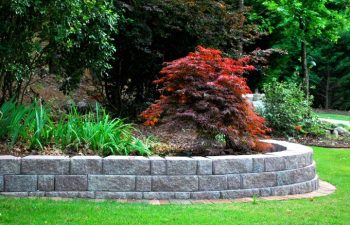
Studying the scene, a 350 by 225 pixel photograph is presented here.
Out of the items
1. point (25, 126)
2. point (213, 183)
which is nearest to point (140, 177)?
point (213, 183)

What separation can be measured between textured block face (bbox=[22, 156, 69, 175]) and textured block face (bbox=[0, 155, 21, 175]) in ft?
0.22

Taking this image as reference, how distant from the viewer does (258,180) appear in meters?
6.41

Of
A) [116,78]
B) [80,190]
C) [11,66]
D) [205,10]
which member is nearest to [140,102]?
[116,78]

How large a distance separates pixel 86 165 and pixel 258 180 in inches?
84.8

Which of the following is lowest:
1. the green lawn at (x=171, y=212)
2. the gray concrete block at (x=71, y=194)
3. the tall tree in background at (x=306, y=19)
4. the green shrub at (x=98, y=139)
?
the green lawn at (x=171, y=212)

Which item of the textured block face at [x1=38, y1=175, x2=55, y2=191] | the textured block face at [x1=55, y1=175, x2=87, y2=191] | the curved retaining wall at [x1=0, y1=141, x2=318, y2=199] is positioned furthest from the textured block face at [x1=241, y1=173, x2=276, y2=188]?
the textured block face at [x1=38, y1=175, x2=55, y2=191]

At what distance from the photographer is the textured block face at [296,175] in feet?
21.7

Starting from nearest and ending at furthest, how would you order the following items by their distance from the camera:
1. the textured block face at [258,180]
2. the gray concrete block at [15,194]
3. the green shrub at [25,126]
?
the gray concrete block at [15,194] → the textured block face at [258,180] → the green shrub at [25,126]

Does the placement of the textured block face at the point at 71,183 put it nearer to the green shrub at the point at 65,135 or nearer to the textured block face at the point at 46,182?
the textured block face at the point at 46,182

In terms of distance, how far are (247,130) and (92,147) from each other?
6.93ft

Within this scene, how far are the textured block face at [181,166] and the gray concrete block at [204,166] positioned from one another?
0.17 ft

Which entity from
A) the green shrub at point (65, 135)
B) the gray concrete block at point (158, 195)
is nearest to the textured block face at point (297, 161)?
the gray concrete block at point (158, 195)

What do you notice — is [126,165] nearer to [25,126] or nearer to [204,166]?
[204,166]

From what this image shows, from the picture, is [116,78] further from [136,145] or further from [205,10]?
[136,145]
